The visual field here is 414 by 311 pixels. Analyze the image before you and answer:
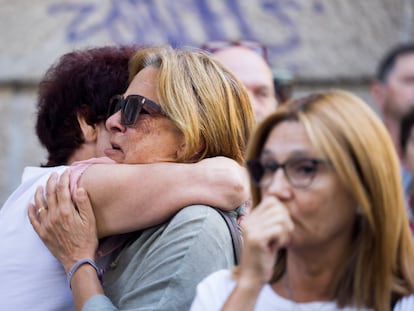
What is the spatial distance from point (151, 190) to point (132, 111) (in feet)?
0.92

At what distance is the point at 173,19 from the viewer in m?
5.93

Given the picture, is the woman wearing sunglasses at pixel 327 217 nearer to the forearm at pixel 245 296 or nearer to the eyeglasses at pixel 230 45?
the forearm at pixel 245 296

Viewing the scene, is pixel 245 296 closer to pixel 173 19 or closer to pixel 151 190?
pixel 151 190

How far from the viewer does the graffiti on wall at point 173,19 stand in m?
5.91

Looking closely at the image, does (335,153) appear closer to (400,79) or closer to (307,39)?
(400,79)

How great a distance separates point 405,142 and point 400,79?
1.29 m

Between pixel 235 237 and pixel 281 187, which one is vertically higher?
pixel 281 187

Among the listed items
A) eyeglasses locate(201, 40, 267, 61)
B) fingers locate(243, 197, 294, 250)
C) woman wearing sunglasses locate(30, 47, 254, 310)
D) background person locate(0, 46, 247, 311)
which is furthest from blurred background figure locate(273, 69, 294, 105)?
fingers locate(243, 197, 294, 250)

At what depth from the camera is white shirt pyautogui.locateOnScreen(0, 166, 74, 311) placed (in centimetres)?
293

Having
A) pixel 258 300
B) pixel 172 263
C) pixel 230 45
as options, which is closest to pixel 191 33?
pixel 230 45

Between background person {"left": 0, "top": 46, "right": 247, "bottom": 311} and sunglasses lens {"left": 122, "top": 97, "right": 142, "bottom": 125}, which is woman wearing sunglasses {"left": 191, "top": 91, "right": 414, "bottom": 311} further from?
sunglasses lens {"left": 122, "top": 97, "right": 142, "bottom": 125}

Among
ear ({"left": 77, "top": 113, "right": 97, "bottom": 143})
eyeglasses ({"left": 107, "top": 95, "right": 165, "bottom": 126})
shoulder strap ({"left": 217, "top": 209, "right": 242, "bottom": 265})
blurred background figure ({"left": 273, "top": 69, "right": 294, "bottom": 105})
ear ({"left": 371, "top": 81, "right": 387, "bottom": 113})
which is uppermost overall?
eyeglasses ({"left": 107, "top": 95, "right": 165, "bottom": 126})

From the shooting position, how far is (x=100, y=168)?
9.53ft

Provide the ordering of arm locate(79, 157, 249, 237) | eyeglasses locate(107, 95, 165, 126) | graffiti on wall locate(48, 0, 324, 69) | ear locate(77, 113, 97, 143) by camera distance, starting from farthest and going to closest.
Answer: graffiti on wall locate(48, 0, 324, 69), ear locate(77, 113, 97, 143), eyeglasses locate(107, 95, 165, 126), arm locate(79, 157, 249, 237)
